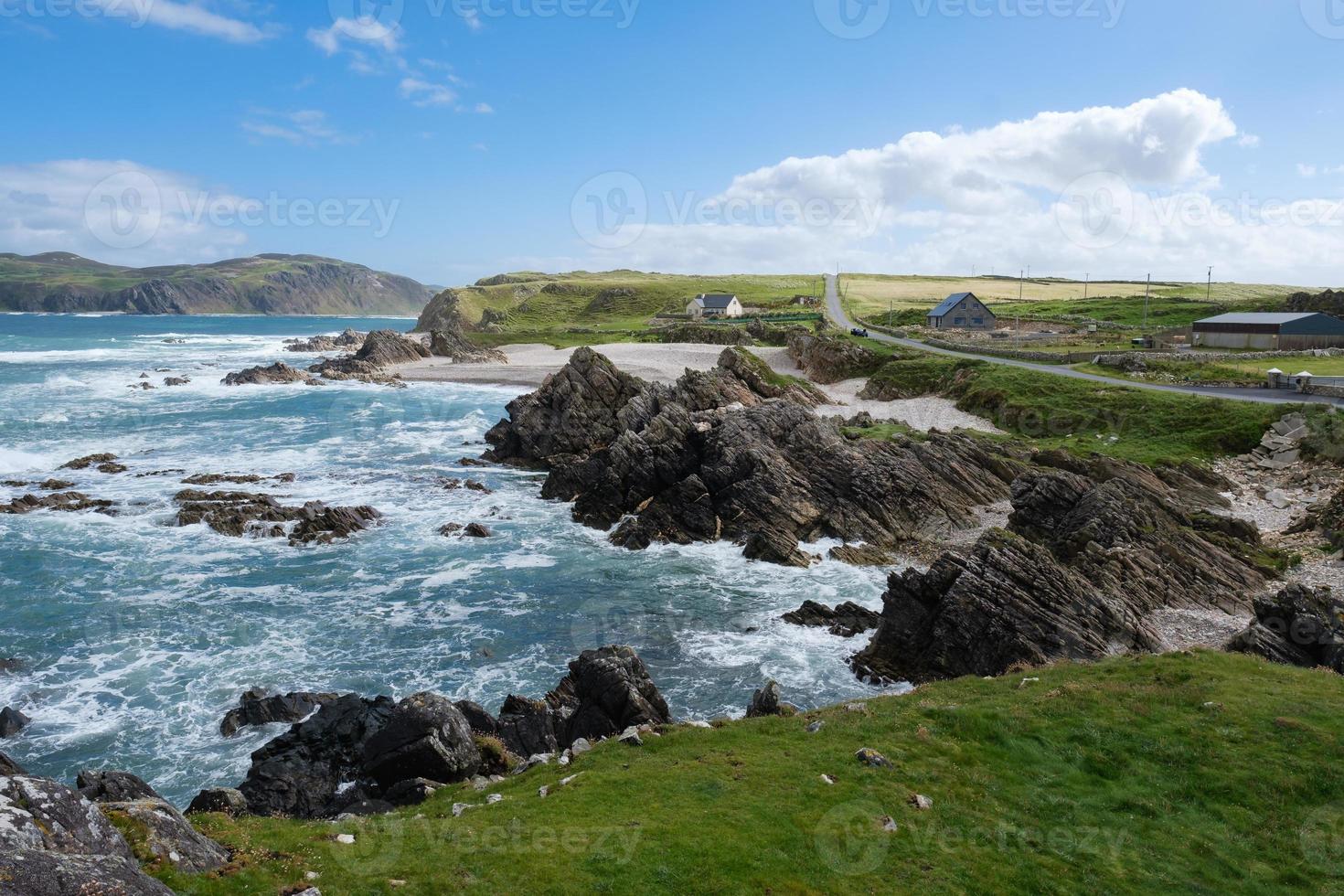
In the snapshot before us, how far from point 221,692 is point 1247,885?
2935cm

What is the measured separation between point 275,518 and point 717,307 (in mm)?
122066

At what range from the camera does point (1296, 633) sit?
23.7m

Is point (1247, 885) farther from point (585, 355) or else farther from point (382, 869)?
point (585, 355)

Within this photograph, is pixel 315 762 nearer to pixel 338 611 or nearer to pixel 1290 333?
pixel 338 611

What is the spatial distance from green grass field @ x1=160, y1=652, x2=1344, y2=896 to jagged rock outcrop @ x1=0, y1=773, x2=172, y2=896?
131cm

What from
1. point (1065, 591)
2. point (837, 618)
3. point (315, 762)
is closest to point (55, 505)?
point (315, 762)

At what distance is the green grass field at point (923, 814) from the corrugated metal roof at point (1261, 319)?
247ft

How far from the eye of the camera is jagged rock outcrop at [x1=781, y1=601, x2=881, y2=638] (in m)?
31.6

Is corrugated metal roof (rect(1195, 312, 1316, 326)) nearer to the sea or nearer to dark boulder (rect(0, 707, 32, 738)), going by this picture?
the sea

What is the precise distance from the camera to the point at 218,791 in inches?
702

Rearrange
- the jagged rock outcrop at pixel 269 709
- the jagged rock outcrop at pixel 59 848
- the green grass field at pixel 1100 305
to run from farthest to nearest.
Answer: the green grass field at pixel 1100 305 < the jagged rock outcrop at pixel 269 709 < the jagged rock outcrop at pixel 59 848

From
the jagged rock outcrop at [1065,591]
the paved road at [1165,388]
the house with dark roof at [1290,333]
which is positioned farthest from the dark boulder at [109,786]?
the house with dark roof at [1290,333]

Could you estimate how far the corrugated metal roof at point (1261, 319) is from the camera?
78625mm

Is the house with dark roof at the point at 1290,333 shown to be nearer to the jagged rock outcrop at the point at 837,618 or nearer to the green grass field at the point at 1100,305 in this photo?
the green grass field at the point at 1100,305
